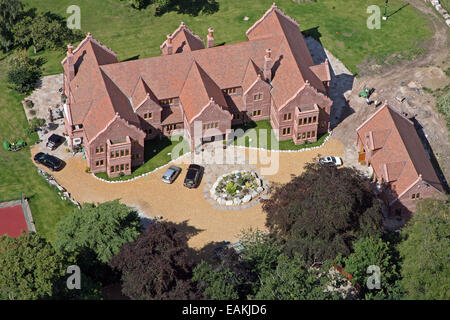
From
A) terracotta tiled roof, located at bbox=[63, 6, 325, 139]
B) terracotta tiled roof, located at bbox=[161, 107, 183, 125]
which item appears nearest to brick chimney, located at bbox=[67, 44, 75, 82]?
terracotta tiled roof, located at bbox=[63, 6, 325, 139]

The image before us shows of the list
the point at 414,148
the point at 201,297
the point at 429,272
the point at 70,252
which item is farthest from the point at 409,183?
the point at 70,252

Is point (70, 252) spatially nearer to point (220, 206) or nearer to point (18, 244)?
point (18, 244)

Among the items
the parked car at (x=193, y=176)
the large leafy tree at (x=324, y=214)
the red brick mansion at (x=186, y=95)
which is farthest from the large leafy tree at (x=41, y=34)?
the large leafy tree at (x=324, y=214)

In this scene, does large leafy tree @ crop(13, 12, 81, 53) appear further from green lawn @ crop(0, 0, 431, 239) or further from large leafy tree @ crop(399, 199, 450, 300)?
large leafy tree @ crop(399, 199, 450, 300)

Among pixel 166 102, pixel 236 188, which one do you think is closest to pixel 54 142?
pixel 166 102

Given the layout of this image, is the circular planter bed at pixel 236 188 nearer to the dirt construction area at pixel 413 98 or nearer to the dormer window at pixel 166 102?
the dormer window at pixel 166 102
